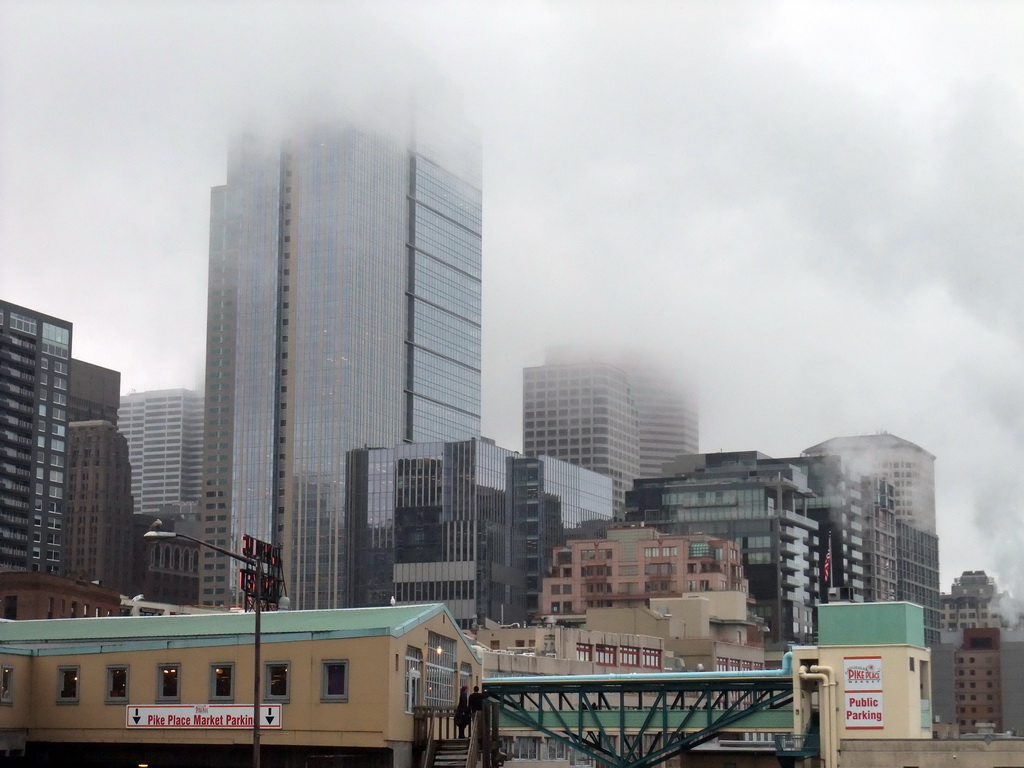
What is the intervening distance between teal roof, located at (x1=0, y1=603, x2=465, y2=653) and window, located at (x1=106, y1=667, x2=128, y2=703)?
1.14 m

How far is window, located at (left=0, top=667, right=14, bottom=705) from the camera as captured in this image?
247 feet

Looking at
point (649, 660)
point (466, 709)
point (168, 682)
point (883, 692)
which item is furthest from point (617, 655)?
point (168, 682)

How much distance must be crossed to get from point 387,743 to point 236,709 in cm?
789

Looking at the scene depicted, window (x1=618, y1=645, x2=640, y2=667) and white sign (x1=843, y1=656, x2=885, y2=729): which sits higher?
white sign (x1=843, y1=656, x2=885, y2=729)

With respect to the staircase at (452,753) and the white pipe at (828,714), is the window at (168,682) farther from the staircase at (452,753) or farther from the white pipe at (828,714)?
the white pipe at (828,714)

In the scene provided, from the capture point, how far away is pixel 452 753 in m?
74.9

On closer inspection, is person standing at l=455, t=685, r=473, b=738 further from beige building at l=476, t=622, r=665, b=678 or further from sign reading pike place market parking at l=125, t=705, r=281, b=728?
beige building at l=476, t=622, r=665, b=678

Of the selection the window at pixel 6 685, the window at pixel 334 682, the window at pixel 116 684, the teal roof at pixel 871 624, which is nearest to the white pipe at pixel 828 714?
the teal roof at pixel 871 624

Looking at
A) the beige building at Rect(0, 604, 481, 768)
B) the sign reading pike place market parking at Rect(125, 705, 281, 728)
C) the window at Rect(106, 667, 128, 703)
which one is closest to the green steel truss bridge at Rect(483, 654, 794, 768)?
the beige building at Rect(0, 604, 481, 768)

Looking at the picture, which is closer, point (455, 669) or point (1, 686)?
point (1, 686)

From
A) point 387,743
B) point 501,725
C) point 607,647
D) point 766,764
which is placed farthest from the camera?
point 607,647

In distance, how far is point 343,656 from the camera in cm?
7200

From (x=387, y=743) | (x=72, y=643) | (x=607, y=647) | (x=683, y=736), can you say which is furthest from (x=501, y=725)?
(x=607, y=647)

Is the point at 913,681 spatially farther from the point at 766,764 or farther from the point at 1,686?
the point at 1,686
